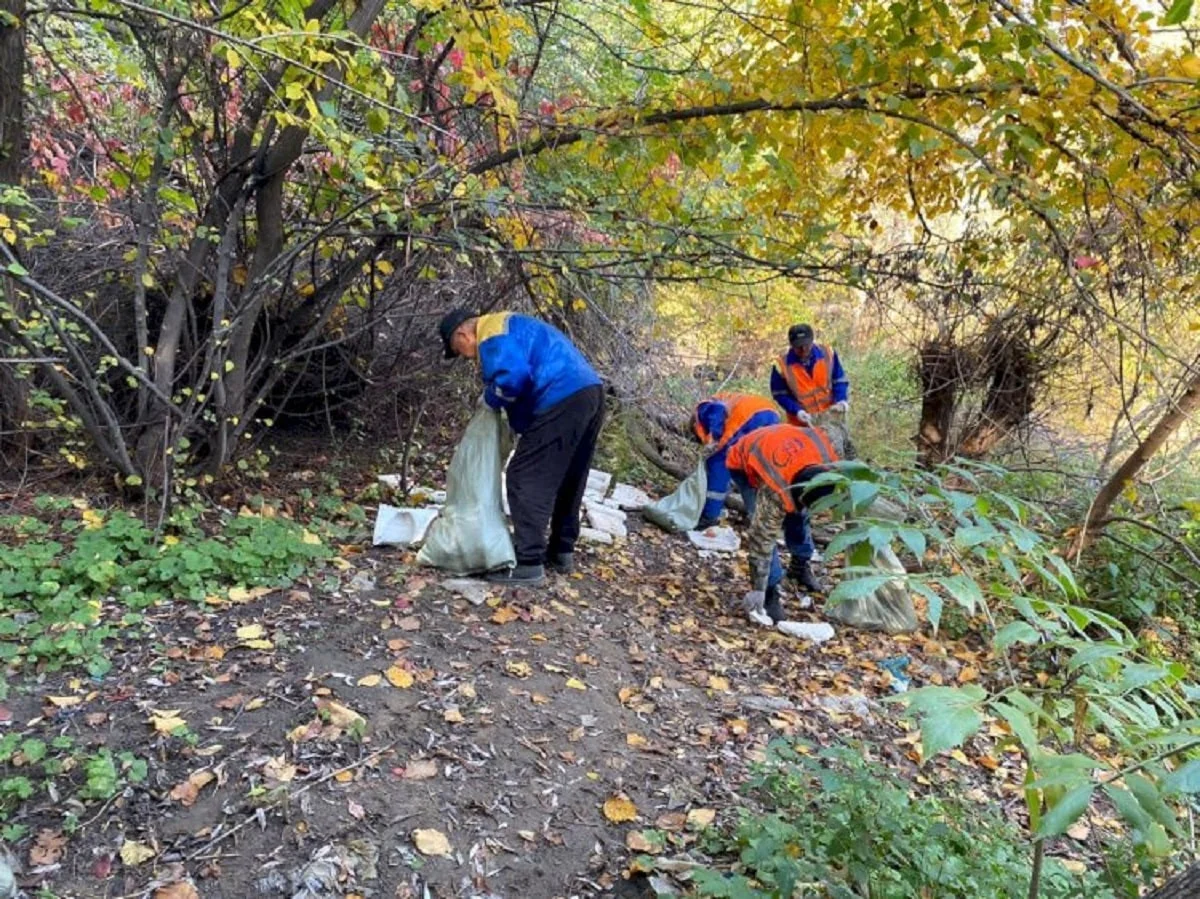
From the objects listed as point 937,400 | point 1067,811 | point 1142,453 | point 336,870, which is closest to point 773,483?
point 1142,453

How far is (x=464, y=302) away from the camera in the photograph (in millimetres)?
6160

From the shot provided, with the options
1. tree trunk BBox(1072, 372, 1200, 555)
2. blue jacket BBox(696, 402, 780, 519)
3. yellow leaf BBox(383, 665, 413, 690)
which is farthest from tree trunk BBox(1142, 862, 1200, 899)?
blue jacket BBox(696, 402, 780, 519)

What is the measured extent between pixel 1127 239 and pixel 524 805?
14.5 feet

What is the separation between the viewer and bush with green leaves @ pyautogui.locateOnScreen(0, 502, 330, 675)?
3.06 m

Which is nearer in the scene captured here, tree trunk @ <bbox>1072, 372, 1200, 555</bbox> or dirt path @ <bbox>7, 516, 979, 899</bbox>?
dirt path @ <bbox>7, 516, 979, 899</bbox>

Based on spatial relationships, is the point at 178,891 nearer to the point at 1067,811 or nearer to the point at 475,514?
the point at 1067,811

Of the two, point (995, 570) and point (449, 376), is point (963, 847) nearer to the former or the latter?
point (995, 570)

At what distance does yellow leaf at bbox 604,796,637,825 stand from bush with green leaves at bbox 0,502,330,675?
198 cm

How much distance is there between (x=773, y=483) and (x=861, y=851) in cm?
257

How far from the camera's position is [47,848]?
2.18m

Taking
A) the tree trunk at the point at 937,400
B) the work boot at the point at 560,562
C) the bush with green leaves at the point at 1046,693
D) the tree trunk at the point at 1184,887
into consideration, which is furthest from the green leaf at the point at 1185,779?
the tree trunk at the point at 937,400

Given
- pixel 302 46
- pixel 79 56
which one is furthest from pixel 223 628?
pixel 79 56

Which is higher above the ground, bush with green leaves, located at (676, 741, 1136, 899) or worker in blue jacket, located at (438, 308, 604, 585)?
worker in blue jacket, located at (438, 308, 604, 585)

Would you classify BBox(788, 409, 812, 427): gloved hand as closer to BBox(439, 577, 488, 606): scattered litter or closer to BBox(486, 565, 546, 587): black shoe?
BBox(486, 565, 546, 587): black shoe
